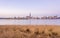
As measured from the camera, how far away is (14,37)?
12844mm

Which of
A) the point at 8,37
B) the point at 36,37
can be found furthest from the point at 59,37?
the point at 8,37

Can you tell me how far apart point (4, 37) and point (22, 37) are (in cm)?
146

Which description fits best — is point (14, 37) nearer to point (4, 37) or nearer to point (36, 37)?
point (4, 37)

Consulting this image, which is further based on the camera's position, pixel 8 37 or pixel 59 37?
pixel 59 37

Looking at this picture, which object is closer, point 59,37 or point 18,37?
point 18,37

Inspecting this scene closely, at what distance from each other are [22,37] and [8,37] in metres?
1.15

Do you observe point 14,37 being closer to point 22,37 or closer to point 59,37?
point 22,37

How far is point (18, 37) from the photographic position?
12906 mm

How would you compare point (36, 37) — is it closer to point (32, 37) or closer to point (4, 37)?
point (32, 37)

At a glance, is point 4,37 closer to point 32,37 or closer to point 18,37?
point 18,37

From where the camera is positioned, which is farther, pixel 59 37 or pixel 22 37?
pixel 59 37

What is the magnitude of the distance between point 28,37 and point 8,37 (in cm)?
166

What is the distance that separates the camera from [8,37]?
12.6m

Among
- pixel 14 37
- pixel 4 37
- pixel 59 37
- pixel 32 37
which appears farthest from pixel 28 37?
pixel 59 37
